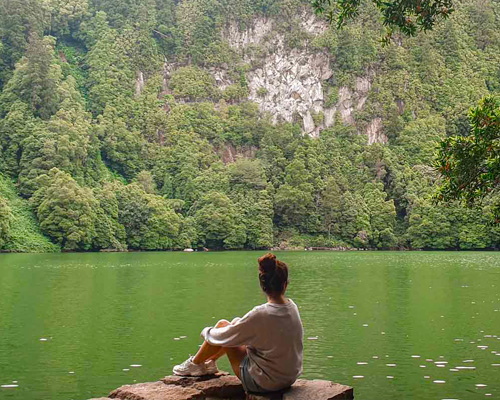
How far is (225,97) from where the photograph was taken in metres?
170

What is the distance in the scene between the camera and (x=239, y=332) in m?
10.0

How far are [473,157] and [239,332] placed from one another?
328 inches

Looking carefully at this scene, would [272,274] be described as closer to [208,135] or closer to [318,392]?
[318,392]

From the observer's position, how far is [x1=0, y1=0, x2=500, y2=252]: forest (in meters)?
116

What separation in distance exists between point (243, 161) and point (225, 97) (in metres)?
31.1

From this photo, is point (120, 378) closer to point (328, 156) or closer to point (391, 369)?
point (391, 369)

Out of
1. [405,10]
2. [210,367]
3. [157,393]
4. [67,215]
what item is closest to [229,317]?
[405,10]

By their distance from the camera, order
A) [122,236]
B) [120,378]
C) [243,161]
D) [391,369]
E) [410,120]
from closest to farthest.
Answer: [120,378] → [391,369] → [122,236] → [243,161] → [410,120]

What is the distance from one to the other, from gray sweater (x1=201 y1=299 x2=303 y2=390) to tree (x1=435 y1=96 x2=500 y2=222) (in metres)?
7.14

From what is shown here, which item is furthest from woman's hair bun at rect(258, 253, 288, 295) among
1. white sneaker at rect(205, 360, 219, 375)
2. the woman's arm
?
white sneaker at rect(205, 360, 219, 375)

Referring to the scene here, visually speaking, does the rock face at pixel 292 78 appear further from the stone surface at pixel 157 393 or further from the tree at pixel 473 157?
A: the stone surface at pixel 157 393

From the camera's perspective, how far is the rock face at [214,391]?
9.96 m

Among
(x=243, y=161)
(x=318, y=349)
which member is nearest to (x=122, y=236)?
(x=243, y=161)

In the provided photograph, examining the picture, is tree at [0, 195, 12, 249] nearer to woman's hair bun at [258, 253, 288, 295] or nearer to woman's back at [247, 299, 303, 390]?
woman's back at [247, 299, 303, 390]
